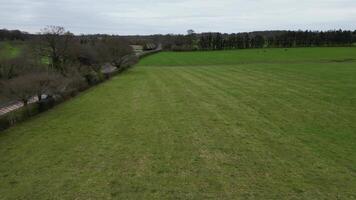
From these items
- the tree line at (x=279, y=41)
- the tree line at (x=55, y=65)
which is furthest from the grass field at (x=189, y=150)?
the tree line at (x=279, y=41)

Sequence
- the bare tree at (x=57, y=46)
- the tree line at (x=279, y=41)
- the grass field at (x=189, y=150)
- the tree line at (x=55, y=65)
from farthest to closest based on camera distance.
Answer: the tree line at (x=279, y=41), the bare tree at (x=57, y=46), the tree line at (x=55, y=65), the grass field at (x=189, y=150)

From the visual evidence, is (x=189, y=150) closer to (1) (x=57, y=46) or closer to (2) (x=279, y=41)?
(1) (x=57, y=46)

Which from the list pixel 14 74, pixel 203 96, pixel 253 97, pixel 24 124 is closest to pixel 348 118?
pixel 253 97

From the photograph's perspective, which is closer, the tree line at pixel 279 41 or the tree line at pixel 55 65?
the tree line at pixel 55 65

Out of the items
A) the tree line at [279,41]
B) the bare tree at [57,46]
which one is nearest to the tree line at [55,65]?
the bare tree at [57,46]

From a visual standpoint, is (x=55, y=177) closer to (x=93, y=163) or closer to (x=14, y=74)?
(x=93, y=163)

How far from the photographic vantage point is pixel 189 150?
42.3 ft

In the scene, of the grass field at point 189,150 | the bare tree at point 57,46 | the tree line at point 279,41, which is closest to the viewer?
the grass field at point 189,150

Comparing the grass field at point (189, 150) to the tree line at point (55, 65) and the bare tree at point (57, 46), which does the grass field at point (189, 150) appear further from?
the bare tree at point (57, 46)

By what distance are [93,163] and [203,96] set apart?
Result: 1540cm

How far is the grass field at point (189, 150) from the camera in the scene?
9.41m

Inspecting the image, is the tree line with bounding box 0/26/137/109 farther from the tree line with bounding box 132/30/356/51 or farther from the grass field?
the tree line with bounding box 132/30/356/51

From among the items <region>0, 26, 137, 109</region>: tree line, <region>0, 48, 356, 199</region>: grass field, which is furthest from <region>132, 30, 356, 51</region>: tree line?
<region>0, 48, 356, 199</region>: grass field

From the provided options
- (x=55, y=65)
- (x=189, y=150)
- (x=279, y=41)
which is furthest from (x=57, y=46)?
(x=279, y=41)
